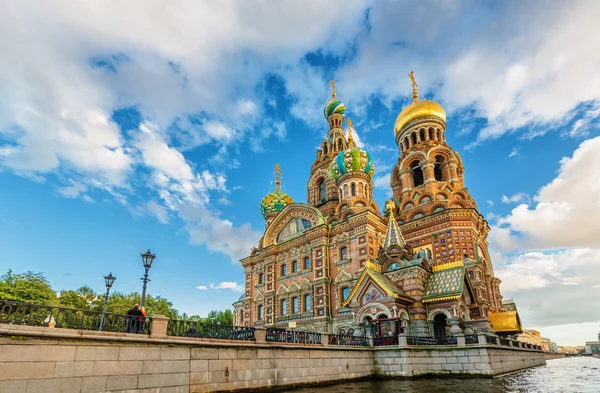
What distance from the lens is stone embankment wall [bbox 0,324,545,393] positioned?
7422 mm

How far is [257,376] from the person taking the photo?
11.4m

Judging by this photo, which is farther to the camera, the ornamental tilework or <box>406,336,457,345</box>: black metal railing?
the ornamental tilework

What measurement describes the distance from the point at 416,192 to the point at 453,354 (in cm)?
1745

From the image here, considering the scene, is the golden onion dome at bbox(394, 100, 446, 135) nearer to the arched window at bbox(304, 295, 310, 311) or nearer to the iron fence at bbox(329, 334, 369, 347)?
the arched window at bbox(304, 295, 310, 311)

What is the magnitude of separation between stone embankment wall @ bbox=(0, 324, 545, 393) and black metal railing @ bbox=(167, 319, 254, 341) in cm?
45

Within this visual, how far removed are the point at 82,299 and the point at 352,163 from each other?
28555 millimetres

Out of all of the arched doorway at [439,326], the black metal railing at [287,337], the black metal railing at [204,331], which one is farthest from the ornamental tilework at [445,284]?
the black metal railing at [204,331]

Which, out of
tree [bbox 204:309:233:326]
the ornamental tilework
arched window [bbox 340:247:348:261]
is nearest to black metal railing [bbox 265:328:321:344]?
the ornamental tilework

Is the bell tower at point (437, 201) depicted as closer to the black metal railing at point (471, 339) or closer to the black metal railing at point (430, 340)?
the black metal railing at point (430, 340)

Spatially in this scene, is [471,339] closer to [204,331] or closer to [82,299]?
[204,331]

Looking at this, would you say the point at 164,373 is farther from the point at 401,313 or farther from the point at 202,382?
the point at 401,313

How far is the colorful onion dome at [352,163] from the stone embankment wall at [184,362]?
18.3m

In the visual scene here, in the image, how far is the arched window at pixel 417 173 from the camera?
33594 millimetres

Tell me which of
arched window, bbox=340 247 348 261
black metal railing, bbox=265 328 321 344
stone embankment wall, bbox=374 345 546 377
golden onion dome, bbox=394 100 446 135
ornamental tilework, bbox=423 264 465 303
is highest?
golden onion dome, bbox=394 100 446 135
